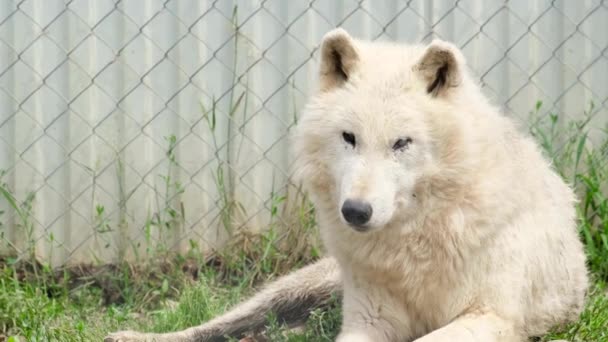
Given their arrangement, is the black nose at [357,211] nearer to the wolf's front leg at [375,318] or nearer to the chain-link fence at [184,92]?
the wolf's front leg at [375,318]

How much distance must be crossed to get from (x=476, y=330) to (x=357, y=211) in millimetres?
753

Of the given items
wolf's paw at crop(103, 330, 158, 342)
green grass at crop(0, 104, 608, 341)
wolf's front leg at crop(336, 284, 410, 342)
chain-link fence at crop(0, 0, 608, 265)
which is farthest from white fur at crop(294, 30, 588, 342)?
chain-link fence at crop(0, 0, 608, 265)

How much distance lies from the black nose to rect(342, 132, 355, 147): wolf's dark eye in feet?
1.04

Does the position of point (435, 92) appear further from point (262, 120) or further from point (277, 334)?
point (262, 120)

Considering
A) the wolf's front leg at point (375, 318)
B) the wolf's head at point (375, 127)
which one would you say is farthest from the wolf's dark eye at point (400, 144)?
→ the wolf's front leg at point (375, 318)

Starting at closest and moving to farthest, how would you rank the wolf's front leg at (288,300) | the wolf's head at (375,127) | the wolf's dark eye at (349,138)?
the wolf's head at (375,127), the wolf's dark eye at (349,138), the wolf's front leg at (288,300)

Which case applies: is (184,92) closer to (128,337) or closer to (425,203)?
(128,337)

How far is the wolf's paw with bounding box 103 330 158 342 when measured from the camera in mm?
4693

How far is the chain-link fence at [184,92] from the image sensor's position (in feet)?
19.6

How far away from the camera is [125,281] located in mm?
5879

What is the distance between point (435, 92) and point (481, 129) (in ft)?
0.80

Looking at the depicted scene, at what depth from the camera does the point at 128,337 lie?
186 inches

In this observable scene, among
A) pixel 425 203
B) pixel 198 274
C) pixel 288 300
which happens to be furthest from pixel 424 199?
pixel 198 274

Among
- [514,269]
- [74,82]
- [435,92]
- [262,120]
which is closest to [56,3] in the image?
[74,82]
